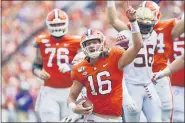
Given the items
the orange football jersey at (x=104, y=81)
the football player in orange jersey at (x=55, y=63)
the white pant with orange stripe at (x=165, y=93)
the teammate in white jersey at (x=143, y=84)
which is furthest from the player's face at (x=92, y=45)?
the football player in orange jersey at (x=55, y=63)

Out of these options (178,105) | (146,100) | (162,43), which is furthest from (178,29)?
(178,105)

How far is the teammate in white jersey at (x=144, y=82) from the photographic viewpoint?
7.61m

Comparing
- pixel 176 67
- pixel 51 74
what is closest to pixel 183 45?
pixel 51 74

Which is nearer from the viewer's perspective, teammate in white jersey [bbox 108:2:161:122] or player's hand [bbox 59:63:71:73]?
teammate in white jersey [bbox 108:2:161:122]

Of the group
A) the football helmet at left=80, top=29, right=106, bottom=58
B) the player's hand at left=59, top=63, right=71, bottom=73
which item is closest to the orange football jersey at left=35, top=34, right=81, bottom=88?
the player's hand at left=59, top=63, right=71, bottom=73

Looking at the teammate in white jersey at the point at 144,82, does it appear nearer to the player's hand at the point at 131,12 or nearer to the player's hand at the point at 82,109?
the player's hand at the point at 82,109

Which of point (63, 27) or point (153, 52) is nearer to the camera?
point (153, 52)

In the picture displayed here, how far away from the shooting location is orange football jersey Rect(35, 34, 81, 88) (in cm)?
844

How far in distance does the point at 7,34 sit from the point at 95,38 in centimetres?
744

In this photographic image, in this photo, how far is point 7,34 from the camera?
13688 mm

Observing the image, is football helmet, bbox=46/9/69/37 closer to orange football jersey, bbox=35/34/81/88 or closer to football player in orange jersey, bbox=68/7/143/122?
orange football jersey, bbox=35/34/81/88

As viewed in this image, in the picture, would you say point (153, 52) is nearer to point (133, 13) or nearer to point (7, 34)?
point (133, 13)

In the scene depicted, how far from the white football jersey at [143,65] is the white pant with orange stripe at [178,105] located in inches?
41.2

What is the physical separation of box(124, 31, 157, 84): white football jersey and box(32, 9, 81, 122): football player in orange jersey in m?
0.93
